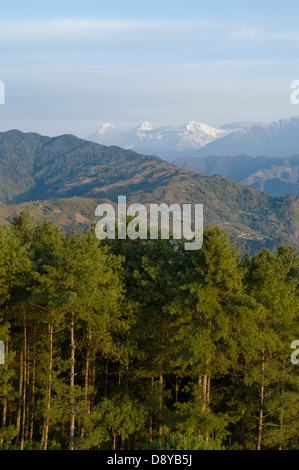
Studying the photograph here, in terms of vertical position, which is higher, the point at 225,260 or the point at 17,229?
the point at 17,229

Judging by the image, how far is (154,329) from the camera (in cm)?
2672

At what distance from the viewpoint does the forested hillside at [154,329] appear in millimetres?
23359

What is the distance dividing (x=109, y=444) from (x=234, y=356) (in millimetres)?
16161

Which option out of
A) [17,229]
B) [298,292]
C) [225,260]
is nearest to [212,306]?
[225,260]

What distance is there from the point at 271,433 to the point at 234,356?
6.17 metres

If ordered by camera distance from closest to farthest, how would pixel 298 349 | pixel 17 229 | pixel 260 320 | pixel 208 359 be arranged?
1. pixel 208 359
2. pixel 260 320
3. pixel 298 349
4. pixel 17 229

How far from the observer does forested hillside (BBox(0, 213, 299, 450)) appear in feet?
76.6

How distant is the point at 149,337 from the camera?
92.1ft

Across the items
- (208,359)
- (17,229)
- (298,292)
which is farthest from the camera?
(17,229)

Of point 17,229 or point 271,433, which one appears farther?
point 17,229
